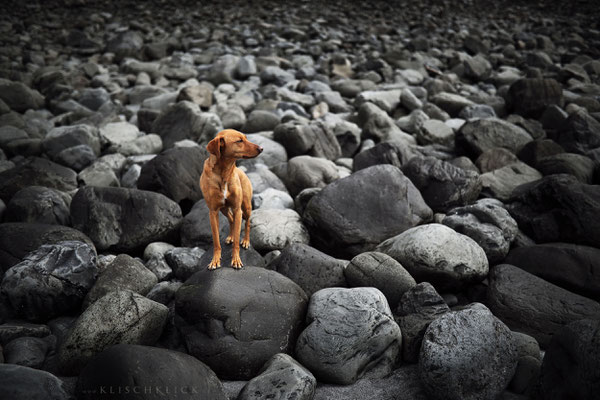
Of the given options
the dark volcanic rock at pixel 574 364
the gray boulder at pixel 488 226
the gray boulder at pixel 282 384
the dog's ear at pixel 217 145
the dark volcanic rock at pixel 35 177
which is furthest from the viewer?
the dark volcanic rock at pixel 35 177

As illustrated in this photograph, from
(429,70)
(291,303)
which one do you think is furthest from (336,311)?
(429,70)

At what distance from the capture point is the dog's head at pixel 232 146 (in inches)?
136

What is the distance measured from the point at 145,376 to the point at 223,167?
5.88ft

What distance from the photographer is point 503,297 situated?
13.1 ft

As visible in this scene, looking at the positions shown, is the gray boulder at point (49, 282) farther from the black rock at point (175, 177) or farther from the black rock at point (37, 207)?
the black rock at point (175, 177)

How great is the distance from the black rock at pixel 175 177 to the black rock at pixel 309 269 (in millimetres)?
1986

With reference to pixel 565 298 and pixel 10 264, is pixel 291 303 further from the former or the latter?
pixel 10 264

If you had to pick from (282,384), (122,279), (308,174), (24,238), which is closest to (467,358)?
(282,384)

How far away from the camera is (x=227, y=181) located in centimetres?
371

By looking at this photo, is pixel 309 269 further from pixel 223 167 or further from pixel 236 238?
pixel 223 167

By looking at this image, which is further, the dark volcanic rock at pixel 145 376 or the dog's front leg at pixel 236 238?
the dog's front leg at pixel 236 238

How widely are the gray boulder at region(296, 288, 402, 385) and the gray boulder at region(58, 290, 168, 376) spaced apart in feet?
4.39

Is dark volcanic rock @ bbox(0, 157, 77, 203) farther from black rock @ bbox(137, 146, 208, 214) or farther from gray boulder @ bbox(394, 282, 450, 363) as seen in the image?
gray boulder @ bbox(394, 282, 450, 363)

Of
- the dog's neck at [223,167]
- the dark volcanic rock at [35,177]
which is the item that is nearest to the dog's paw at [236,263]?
the dog's neck at [223,167]
